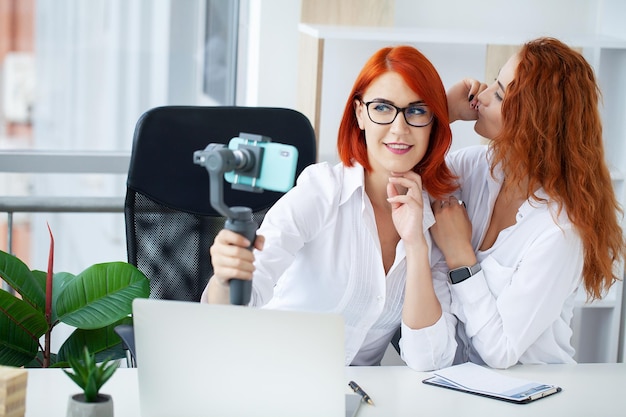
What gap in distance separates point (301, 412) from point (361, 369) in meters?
0.41

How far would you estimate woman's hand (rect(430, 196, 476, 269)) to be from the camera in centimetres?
199

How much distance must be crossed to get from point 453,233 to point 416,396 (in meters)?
0.46

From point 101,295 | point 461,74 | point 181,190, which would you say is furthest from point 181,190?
point 461,74

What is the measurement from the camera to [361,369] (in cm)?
180

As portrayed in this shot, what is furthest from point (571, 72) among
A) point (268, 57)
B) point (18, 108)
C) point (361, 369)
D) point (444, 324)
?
point (18, 108)

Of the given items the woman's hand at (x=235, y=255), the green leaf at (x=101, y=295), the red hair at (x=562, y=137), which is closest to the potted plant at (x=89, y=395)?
the woman's hand at (x=235, y=255)

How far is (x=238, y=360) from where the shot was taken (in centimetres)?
138

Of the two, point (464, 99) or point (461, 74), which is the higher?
point (461, 74)

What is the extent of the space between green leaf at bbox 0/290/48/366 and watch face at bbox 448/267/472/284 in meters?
0.99

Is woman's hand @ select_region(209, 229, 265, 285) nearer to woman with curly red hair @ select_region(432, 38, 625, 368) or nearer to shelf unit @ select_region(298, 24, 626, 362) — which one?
woman with curly red hair @ select_region(432, 38, 625, 368)

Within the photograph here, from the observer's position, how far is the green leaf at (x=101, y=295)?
2.17 meters

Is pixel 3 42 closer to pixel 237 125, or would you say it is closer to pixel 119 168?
pixel 119 168

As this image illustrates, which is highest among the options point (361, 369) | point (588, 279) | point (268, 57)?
point (268, 57)

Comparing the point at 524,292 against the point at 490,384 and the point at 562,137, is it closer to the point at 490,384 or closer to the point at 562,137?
the point at 490,384
